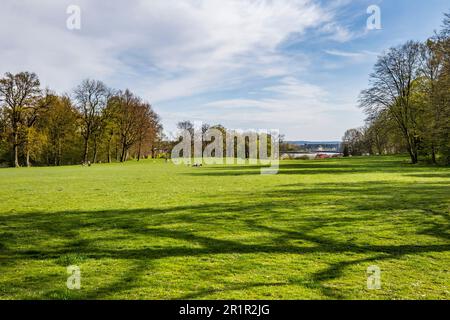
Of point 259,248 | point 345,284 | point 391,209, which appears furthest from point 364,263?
point 391,209

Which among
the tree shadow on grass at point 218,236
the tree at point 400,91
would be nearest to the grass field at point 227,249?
the tree shadow on grass at point 218,236

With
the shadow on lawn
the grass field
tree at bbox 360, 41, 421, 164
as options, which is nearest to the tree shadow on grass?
the grass field

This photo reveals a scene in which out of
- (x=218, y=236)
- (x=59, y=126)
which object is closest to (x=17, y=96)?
(x=59, y=126)

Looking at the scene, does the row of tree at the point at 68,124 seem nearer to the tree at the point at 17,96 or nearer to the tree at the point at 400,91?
the tree at the point at 17,96

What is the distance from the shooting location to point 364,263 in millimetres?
7570

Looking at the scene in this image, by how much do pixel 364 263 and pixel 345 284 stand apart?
143 cm

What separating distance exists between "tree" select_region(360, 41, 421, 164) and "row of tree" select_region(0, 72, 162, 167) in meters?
52.1

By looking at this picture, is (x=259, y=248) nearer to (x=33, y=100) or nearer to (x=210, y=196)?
(x=210, y=196)

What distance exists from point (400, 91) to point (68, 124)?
199 ft

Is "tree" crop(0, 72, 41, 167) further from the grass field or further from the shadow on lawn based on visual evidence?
the grass field

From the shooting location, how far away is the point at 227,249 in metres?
8.70

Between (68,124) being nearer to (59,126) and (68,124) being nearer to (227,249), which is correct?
(59,126)

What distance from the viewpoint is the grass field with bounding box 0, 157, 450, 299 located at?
6.20 m

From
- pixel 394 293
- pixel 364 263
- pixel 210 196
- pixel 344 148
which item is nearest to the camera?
pixel 394 293
